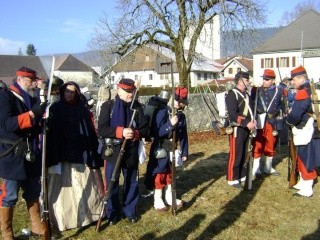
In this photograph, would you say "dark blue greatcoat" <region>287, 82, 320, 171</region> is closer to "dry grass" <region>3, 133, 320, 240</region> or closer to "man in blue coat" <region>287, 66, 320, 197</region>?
"man in blue coat" <region>287, 66, 320, 197</region>

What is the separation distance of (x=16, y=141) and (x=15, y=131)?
0.38ft

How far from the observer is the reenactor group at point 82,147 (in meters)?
4.30

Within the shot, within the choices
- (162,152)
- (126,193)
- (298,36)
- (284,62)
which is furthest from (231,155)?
(298,36)

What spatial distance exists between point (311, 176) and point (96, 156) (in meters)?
3.70

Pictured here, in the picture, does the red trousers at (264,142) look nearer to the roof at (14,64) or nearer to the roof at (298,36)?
the roof at (298,36)

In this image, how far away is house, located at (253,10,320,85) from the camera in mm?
44094

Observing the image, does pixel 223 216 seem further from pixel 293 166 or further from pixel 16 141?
pixel 16 141

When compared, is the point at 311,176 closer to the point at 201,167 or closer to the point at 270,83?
the point at 270,83

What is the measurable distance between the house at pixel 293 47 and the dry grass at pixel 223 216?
3867 centimetres

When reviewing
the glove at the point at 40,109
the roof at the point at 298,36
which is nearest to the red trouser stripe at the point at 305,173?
the glove at the point at 40,109

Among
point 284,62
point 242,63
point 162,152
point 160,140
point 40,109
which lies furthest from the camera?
point 242,63

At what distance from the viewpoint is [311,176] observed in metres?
6.64

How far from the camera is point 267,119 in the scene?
7.77 meters

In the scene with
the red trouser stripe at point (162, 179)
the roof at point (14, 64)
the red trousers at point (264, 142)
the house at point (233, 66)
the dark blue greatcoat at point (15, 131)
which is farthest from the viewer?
the roof at point (14, 64)
